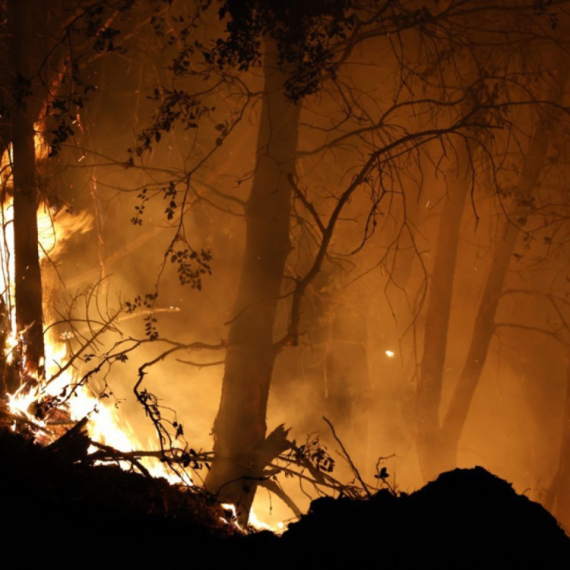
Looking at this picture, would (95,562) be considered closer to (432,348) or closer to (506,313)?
(432,348)

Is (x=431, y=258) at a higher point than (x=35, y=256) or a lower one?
higher

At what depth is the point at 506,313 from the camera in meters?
14.0

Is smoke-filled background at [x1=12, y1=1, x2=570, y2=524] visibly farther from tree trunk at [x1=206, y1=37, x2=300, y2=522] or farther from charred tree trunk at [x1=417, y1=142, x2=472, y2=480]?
tree trunk at [x1=206, y1=37, x2=300, y2=522]

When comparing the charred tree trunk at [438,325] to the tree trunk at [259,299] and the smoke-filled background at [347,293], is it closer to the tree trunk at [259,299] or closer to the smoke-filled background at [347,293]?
the smoke-filled background at [347,293]

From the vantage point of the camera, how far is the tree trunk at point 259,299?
565cm

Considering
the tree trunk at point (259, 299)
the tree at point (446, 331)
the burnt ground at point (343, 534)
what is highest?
the tree at point (446, 331)

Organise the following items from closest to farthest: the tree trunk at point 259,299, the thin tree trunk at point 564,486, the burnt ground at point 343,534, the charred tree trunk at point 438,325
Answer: the burnt ground at point 343,534 → the tree trunk at point 259,299 → the charred tree trunk at point 438,325 → the thin tree trunk at point 564,486

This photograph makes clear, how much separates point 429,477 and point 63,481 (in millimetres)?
7608

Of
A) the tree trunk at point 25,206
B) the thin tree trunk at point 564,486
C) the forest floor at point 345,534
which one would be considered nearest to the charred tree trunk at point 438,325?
the thin tree trunk at point 564,486

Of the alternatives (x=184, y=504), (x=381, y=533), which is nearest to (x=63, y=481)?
(x=184, y=504)

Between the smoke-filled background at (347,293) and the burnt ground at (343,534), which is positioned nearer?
the burnt ground at (343,534)

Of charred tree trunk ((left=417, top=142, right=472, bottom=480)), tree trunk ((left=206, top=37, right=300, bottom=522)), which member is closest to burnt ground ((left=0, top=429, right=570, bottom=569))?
tree trunk ((left=206, top=37, right=300, bottom=522))

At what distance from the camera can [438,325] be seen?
938cm

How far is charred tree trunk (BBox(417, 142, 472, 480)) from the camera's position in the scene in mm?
9227
